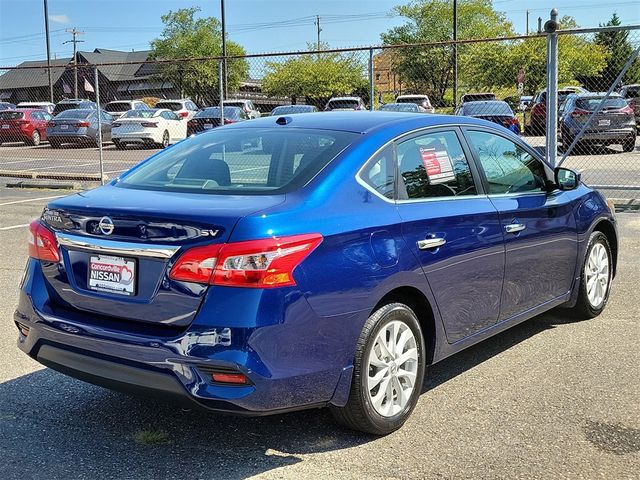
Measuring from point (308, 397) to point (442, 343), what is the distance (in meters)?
1.01

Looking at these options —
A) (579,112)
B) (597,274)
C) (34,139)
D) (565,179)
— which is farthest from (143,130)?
(565,179)

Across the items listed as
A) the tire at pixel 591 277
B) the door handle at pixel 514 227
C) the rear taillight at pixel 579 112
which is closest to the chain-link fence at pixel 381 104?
the rear taillight at pixel 579 112

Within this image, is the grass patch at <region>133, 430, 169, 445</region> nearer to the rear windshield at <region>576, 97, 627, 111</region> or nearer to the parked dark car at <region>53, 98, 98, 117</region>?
the rear windshield at <region>576, 97, 627, 111</region>

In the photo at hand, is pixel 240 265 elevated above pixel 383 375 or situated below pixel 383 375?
above

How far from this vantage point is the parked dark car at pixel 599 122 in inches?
672

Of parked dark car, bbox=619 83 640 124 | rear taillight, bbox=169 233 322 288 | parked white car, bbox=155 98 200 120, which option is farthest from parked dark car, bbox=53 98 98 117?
rear taillight, bbox=169 233 322 288

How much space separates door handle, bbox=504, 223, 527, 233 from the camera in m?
4.37

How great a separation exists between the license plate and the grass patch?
2.62 feet

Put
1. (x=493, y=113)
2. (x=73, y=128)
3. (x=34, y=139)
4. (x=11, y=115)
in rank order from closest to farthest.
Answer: (x=493, y=113) → (x=73, y=128) → (x=34, y=139) → (x=11, y=115)

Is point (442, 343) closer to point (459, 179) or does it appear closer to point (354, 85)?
point (459, 179)

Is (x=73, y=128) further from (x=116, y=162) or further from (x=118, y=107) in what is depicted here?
(x=116, y=162)

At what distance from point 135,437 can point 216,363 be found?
2.97 ft

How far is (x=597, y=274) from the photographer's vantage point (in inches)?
219

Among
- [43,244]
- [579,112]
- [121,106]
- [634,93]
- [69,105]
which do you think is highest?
[69,105]
